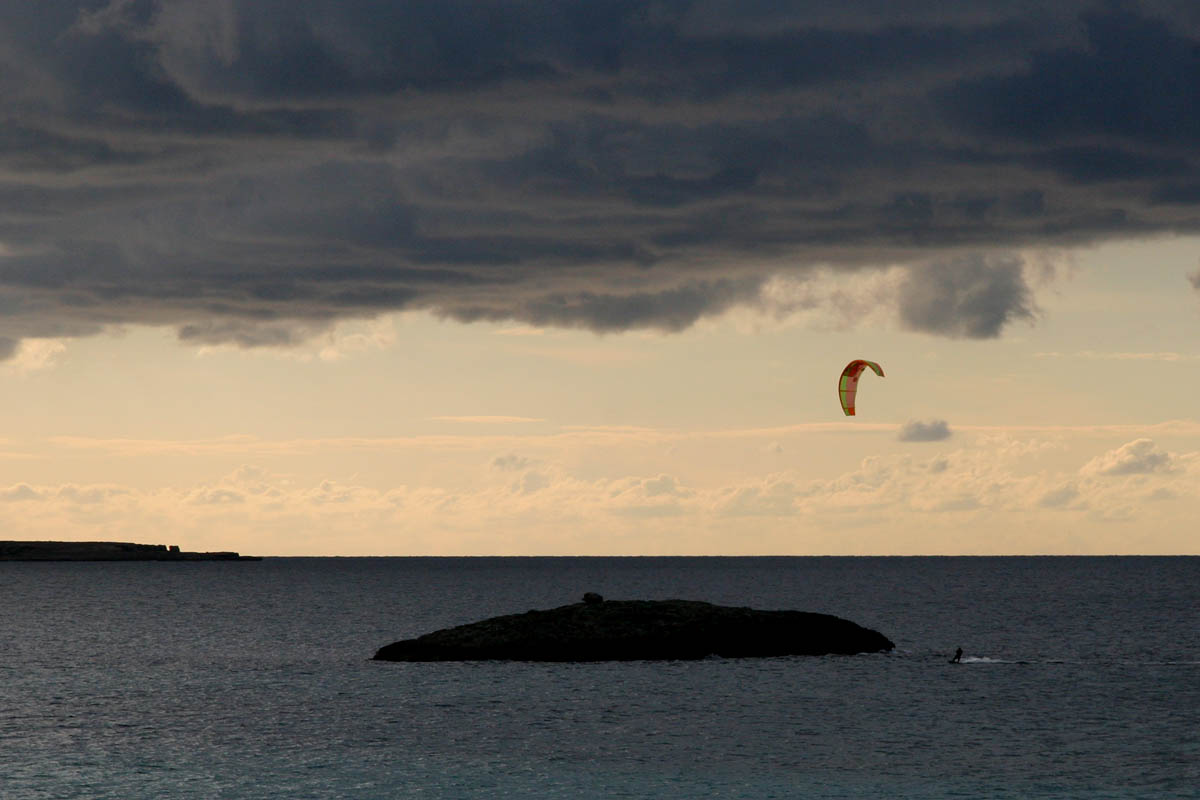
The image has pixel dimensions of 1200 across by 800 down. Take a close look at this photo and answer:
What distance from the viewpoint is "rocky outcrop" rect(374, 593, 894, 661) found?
295 feet

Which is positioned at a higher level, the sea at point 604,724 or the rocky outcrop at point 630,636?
the rocky outcrop at point 630,636

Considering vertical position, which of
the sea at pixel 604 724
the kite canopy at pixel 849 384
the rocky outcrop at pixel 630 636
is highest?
the kite canopy at pixel 849 384

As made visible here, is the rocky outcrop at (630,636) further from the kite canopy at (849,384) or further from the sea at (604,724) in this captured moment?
the kite canopy at (849,384)

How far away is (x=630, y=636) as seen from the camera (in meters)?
89.9

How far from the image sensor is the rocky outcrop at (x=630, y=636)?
8981 cm

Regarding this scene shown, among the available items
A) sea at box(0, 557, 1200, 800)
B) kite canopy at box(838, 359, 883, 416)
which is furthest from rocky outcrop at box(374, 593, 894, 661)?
kite canopy at box(838, 359, 883, 416)

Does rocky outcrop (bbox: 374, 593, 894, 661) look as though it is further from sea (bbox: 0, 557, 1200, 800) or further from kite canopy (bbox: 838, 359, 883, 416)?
kite canopy (bbox: 838, 359, 883, 416)

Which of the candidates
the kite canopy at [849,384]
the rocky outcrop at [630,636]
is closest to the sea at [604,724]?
the rocky outcrop at [630,636]

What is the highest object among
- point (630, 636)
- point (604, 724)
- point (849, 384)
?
point (849, 384)

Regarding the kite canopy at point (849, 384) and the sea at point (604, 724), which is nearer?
the sea at point (604, 724)

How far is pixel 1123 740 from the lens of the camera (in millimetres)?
59000

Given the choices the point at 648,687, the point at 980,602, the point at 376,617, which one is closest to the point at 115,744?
the point at 648,687

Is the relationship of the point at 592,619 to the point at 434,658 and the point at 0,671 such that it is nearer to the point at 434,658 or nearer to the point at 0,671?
the point at 434,658

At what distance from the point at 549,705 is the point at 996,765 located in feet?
80.5
